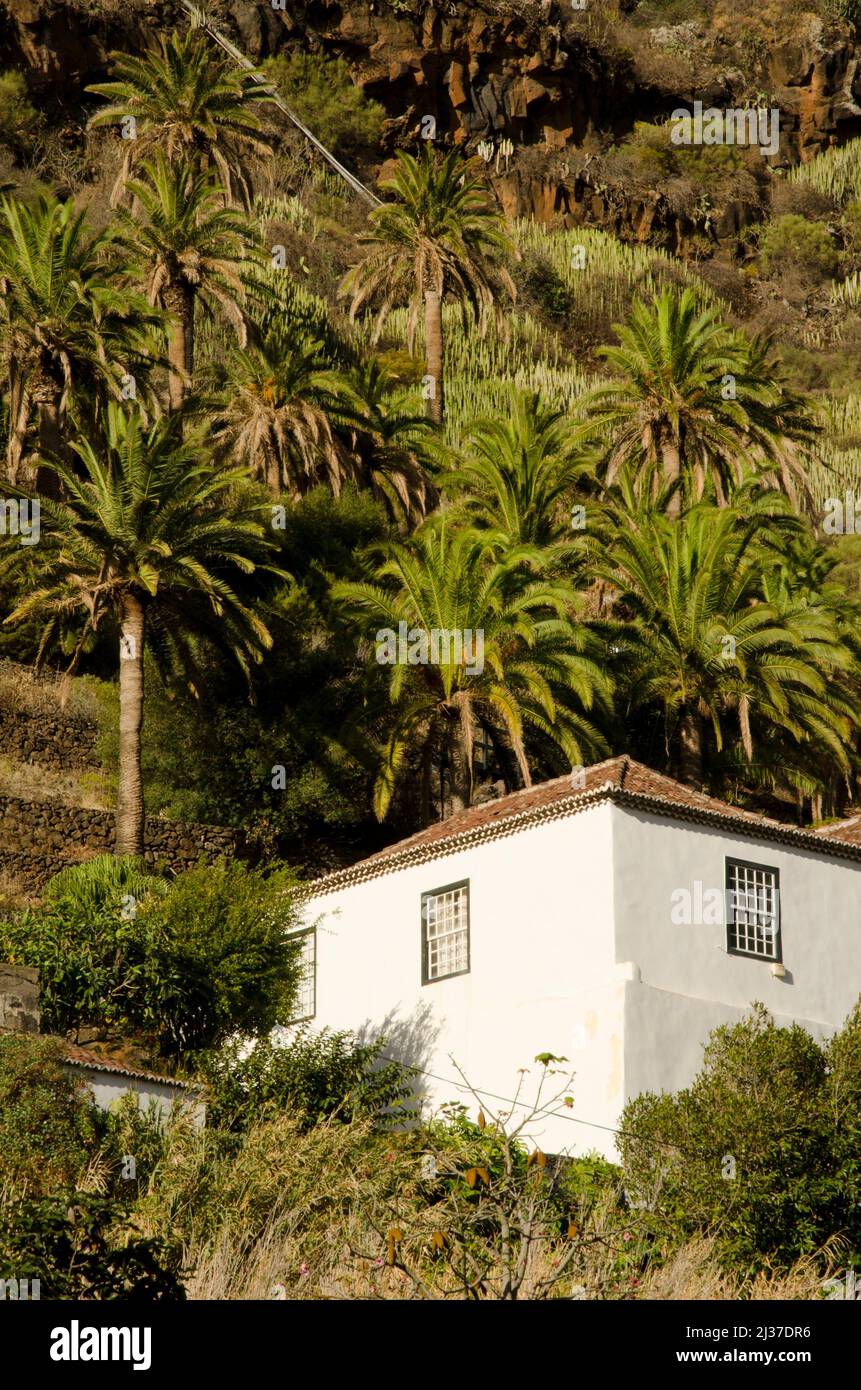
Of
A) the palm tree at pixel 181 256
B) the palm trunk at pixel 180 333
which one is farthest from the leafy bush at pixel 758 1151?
the palm tree at pixel 181 256

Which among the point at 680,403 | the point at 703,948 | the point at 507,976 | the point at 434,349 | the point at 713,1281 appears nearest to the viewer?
the point at 713,1281

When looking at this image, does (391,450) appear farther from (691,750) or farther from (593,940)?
(593,940)

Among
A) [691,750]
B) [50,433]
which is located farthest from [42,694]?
[691,750]

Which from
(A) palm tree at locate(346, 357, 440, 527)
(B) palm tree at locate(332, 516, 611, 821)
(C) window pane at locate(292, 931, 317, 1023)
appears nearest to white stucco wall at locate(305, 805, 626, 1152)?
(C) window pane at locate(292, 931, 317, 1023)

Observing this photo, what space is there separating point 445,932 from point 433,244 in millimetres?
27524

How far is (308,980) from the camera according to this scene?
1363 inches

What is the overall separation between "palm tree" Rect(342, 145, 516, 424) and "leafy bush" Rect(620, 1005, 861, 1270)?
3130 cm

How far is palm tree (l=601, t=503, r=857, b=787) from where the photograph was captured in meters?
40.8

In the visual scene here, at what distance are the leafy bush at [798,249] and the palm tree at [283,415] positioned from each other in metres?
59.0

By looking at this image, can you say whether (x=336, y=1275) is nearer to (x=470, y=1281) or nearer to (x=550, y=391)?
(x=470, y=1281)

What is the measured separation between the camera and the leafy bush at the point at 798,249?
104 meters

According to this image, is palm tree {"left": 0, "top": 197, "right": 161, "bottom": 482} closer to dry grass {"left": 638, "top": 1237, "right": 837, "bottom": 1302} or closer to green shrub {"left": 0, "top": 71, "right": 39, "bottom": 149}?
dry grass {"left": 638, "top": 1237, "right": 837, "bottom": 1302}
